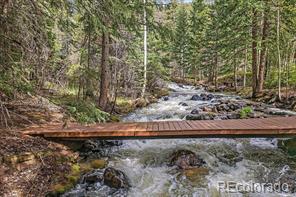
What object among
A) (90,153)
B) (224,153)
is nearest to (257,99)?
(224,153)

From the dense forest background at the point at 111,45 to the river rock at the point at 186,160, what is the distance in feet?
6.03

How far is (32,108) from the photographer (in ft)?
24.2

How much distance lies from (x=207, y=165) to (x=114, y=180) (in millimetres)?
2070

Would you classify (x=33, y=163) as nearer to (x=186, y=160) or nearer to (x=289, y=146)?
(x=186, y=160)

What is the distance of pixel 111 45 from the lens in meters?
12.4

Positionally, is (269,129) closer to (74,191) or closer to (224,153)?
(224,153)

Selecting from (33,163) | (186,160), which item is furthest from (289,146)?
(33,163)

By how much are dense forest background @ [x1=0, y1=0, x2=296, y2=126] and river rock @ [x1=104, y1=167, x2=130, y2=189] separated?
1.11 m

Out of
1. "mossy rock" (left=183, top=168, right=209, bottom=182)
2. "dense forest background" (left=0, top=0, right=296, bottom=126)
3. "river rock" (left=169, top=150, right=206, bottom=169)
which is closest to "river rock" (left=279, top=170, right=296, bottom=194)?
"mossy rock" (left=183, top=168, right=209, bottom=182)

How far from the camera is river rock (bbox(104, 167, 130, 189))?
5250 millimetres

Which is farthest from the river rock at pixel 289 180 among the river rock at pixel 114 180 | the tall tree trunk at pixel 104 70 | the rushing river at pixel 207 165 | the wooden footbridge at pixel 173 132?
the tall tree trunk at pixel 104 70

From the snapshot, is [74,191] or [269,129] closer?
[74,191]

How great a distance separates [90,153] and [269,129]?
163 inches

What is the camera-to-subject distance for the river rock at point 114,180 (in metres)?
5.25
